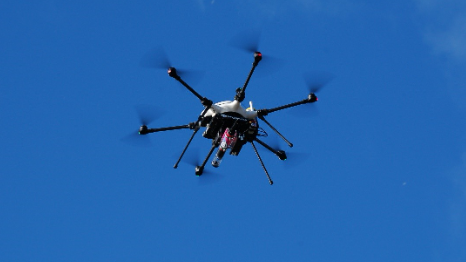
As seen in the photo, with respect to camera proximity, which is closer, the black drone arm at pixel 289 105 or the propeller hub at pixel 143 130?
the black drone arm at pixel 289 105

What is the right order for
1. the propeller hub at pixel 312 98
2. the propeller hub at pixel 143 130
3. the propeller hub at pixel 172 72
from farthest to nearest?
1. the propeller hub at pixel 143 130
2. the propeller hub at pixel 312 98
3. the propeller hub at pixel 172 72

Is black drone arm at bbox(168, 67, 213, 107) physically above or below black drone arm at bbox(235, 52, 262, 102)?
below

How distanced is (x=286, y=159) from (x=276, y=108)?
3732mm

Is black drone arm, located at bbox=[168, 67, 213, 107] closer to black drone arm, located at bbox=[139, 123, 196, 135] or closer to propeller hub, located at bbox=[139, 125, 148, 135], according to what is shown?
black drone arm, located at bbox=[139, 123, 196, 135]

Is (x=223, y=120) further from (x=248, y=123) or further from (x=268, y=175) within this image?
(x=268, y=175)

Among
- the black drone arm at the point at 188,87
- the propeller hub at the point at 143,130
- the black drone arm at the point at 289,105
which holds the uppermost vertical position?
the black drone arm at the point at 289,105

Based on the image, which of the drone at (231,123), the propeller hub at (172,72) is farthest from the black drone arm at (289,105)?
the propeller hub at (172,72)

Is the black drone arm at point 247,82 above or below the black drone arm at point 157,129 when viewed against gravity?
above

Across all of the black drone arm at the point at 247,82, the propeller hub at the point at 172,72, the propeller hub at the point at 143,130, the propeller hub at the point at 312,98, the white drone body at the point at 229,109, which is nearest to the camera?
the propeller hub at the point at 172,72

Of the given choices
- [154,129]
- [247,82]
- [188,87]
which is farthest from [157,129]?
[247,82]

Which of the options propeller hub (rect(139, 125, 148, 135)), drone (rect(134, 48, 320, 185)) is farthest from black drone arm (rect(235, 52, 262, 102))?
propeller hub (rect(139, 125, 148, 135))

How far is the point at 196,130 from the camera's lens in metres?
46.7

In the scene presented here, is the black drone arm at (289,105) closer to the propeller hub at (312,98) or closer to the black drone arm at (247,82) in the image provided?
the propeller hub at (312,98)

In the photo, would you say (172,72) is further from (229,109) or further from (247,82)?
(247,82)
